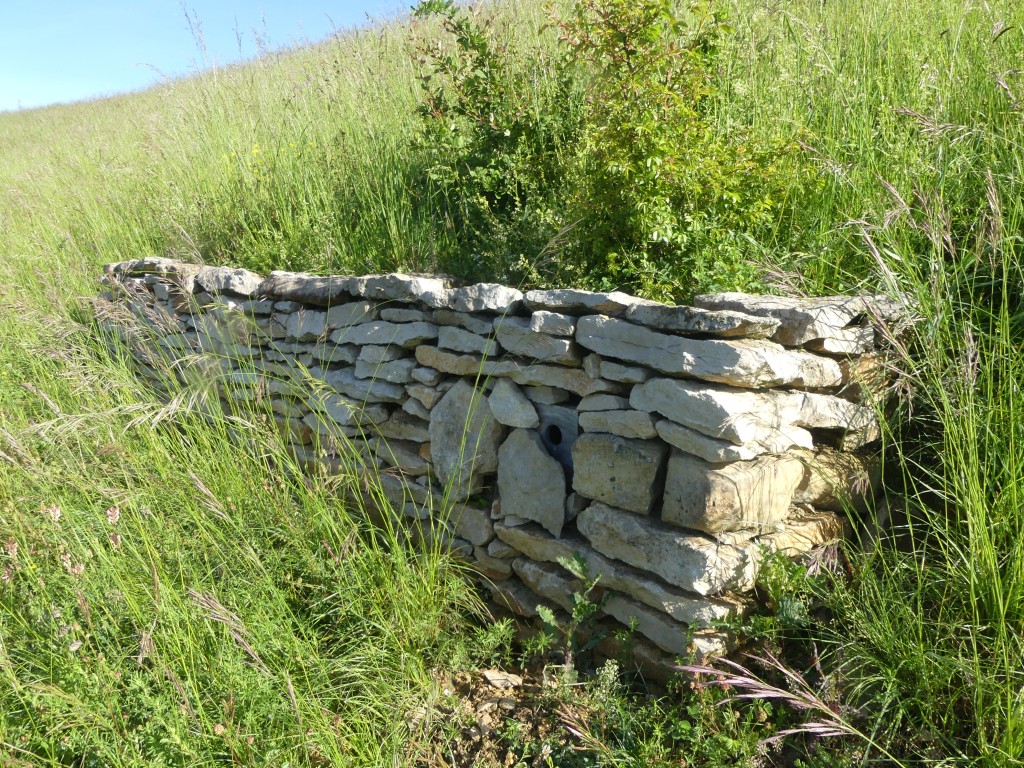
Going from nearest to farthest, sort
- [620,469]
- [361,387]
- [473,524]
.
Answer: [620,469]
[473,524]
[361,387]

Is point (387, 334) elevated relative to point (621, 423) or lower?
elevated

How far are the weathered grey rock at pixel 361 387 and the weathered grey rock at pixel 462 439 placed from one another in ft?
1.00

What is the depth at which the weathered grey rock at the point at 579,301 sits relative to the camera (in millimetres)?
2744

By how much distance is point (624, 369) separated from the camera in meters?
2.69

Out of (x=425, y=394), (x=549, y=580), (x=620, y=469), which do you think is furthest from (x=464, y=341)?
(x=549, y=580)

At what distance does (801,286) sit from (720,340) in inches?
Result: 30.0

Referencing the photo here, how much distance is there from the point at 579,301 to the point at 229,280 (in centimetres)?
255

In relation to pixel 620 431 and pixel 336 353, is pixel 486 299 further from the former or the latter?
pixel 336 353

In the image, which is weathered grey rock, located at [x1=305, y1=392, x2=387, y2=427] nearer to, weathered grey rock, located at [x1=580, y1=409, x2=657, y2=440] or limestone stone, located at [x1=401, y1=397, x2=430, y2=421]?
limestone stone, located at [x1=401, y1=397, x2=430, y2=421]

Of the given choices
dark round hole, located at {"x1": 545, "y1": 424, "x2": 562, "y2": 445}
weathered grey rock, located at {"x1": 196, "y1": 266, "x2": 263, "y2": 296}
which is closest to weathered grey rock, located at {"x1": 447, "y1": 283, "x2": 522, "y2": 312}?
dark round hole, located at {"x1": 545, "y1": 424, "x2": 562, "y2": 445}

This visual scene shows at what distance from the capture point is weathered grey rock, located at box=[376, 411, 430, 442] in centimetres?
349

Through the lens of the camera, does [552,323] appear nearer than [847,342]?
No

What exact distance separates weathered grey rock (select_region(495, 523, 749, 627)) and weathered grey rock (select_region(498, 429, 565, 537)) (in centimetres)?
7

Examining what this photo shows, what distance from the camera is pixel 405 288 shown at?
345 centimetres
